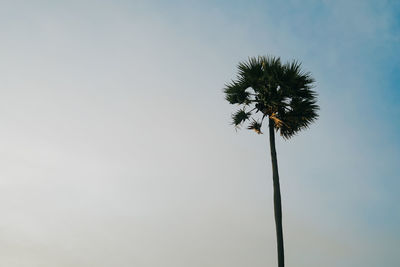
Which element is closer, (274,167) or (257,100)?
(274,167)

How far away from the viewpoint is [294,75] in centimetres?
1451

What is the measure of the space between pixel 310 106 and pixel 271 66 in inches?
119

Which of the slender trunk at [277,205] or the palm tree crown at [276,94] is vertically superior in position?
the palm tree crown at [276,94]

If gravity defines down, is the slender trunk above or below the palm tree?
below

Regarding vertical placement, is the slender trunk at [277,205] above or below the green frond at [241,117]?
below

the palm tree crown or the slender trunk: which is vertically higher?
the palm tree crown

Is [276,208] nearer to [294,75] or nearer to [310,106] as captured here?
[310,106]

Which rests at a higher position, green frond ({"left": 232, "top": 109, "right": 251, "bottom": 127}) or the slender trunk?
green frond ({"left": 232, "top": 109, "right": 251, "bottom": 127})

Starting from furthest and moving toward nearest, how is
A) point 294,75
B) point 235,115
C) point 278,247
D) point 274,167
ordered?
point 235,115
point 294,75
point 274,167
point 278,247

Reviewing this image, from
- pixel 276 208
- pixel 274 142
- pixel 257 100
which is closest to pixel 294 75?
pixel 257 100

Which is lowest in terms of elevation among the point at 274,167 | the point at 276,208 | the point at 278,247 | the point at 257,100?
the point at 278,247

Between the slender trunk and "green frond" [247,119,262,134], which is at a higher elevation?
"green frond" [247,119,262,134]

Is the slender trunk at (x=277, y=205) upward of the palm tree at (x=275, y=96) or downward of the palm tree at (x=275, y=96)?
downward

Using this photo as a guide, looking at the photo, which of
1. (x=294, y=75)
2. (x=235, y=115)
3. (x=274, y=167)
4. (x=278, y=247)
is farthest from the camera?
(x=235, y=115)
